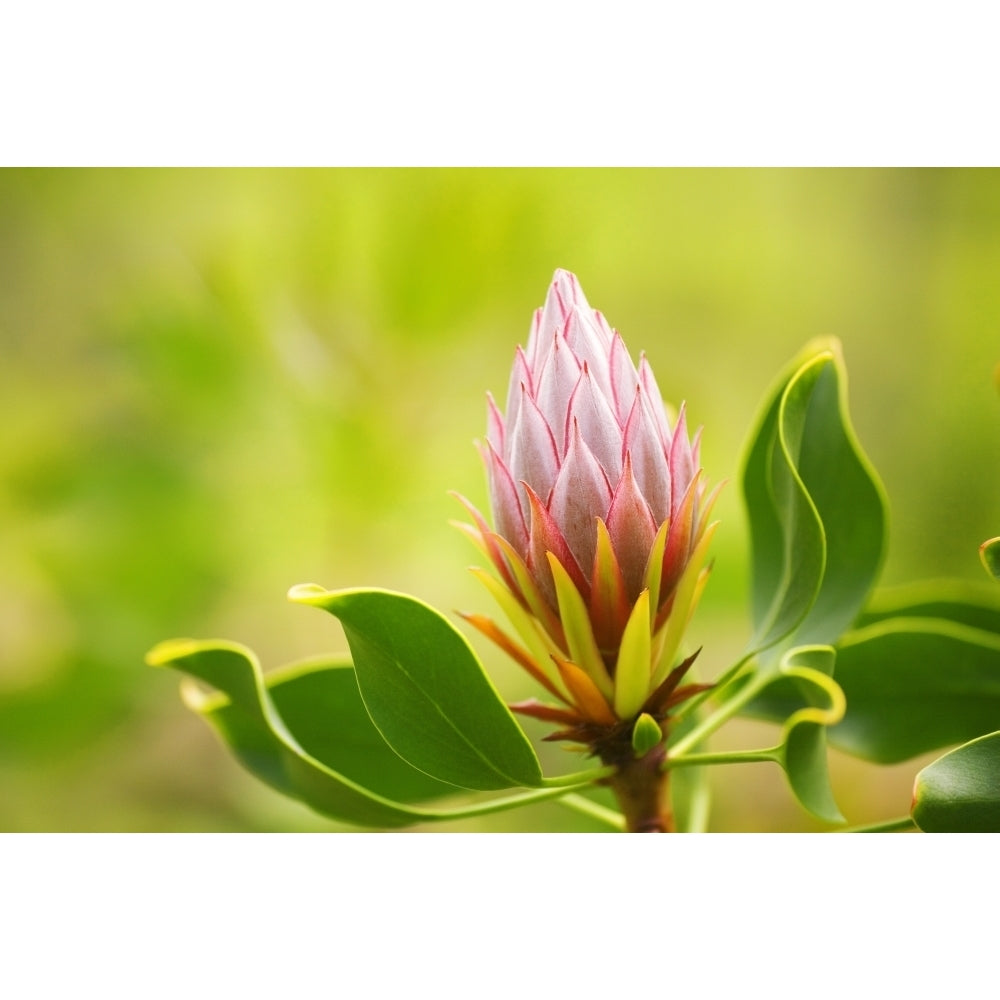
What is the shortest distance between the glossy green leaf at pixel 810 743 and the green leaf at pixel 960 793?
0.24 feet

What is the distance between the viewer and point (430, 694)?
0.79 metres

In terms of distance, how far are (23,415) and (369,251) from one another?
51cm

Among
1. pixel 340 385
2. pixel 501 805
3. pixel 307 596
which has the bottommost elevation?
pixel 501 805

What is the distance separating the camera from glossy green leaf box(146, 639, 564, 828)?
2.67 feet

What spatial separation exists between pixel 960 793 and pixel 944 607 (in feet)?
0.96

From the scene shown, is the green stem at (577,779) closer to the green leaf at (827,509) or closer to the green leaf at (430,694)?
the green leaf at (430,694)

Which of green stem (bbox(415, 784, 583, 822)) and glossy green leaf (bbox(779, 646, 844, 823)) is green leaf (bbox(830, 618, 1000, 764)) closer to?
glossy green leaf (bbox(779, 646, 844, 823))

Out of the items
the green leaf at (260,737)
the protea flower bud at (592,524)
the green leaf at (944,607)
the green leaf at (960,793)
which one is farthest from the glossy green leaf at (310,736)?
the green leaf at (944,607)

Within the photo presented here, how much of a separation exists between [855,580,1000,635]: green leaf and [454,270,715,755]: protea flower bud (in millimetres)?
324

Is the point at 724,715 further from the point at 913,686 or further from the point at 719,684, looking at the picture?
the point at 913,686

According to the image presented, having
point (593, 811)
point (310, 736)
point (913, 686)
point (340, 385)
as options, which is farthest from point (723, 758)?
point (340, 385)
